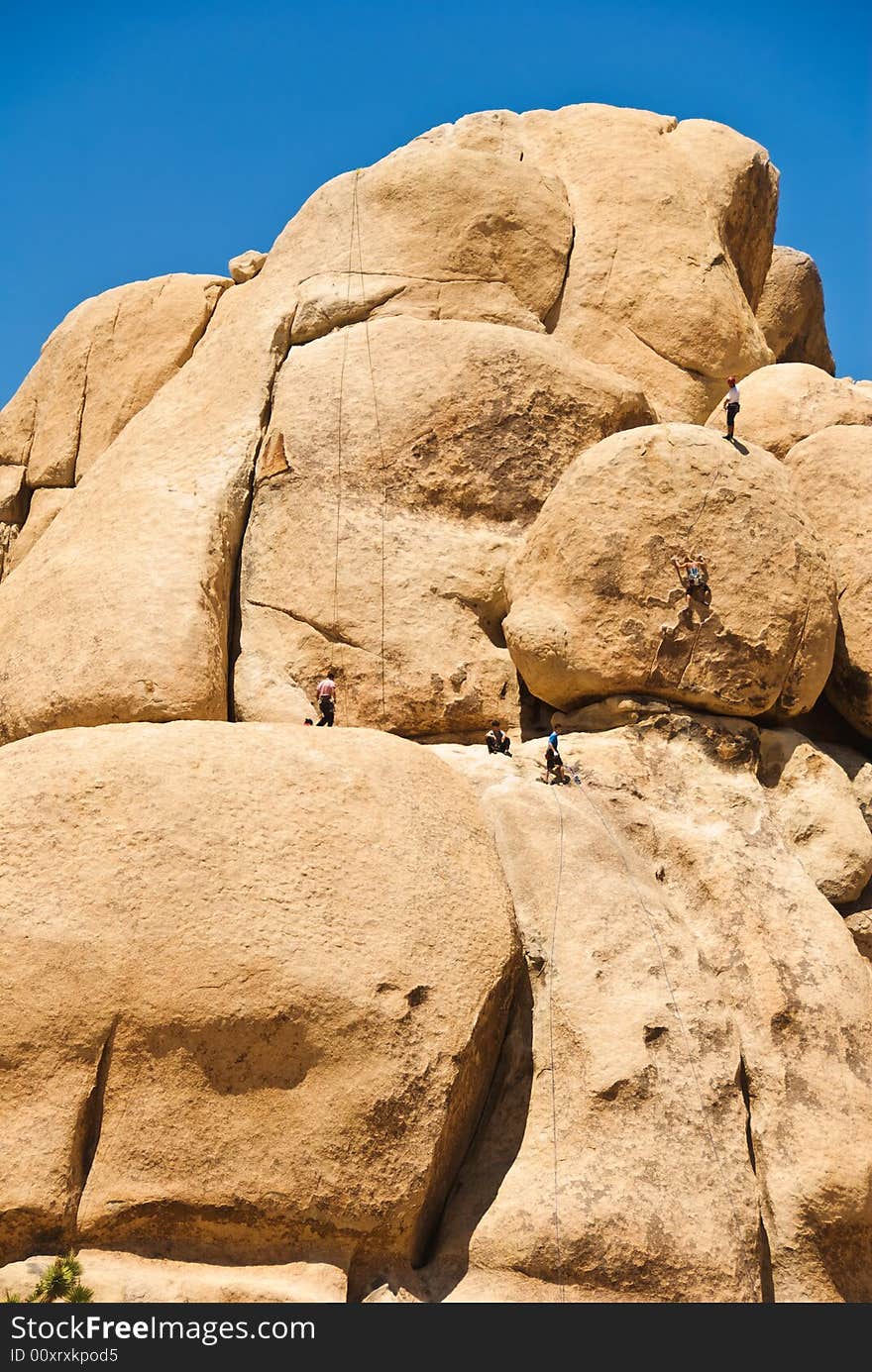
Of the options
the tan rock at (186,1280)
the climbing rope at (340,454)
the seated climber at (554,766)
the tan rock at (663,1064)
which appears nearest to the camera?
the tan rock at (186,1280)

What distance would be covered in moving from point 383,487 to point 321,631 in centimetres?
172

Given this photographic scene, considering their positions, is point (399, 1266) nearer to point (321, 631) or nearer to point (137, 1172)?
point (137, 1172)

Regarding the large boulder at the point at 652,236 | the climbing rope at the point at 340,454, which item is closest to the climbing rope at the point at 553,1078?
the climbing rope at the point at 340,454

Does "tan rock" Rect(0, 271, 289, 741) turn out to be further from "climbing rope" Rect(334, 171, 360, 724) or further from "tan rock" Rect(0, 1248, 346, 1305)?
"tan rock" Rect(0, 1248, 346, 1305)

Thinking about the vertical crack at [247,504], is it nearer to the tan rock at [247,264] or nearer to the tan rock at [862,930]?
the tan rock at [247,264]

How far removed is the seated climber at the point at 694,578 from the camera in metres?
14.7

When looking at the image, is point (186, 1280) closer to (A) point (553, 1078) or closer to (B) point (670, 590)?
(A) point (553, 1078)

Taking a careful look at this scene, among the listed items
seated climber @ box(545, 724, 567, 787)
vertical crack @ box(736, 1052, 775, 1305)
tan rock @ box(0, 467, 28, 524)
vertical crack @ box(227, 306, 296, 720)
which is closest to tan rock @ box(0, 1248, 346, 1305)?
vertical crack @ box(736, 1052, 775, 1305)

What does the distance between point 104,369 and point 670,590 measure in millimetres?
8892

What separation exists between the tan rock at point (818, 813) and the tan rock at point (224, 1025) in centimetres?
385

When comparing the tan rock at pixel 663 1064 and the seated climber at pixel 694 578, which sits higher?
the seated climber at pixel 694 578

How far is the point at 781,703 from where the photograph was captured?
15.3m

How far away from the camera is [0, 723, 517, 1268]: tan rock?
438 inches

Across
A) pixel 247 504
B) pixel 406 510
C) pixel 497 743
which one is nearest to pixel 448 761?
pixel 497 743
